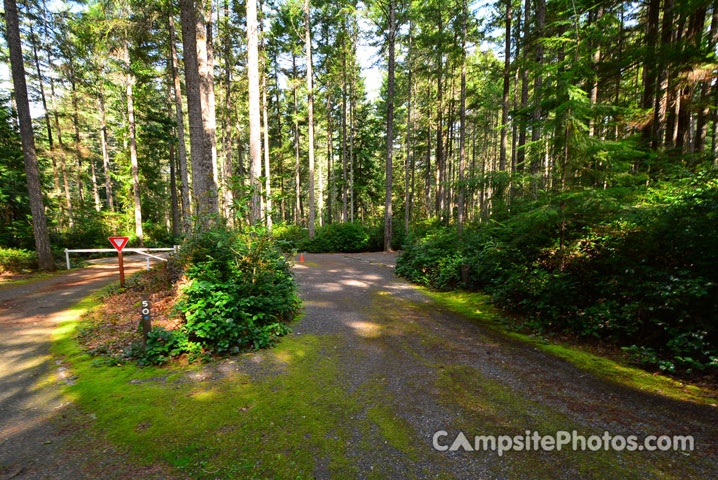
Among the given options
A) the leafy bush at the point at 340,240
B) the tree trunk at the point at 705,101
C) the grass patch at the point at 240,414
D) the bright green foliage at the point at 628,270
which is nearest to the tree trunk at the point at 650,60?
the tree trunk at the point at 705,101

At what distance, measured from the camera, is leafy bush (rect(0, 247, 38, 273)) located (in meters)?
12.4

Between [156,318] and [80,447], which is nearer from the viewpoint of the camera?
[80,447]

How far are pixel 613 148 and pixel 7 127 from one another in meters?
29.2

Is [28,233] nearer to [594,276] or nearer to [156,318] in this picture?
[156,318]

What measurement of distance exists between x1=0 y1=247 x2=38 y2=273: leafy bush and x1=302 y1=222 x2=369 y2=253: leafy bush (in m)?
14.4

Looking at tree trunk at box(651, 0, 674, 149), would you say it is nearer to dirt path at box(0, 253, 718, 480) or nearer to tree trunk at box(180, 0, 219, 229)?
dirt path at box(0, 253, 718, 480)

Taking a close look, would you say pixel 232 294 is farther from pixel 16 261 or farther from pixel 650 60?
pixel 16 261

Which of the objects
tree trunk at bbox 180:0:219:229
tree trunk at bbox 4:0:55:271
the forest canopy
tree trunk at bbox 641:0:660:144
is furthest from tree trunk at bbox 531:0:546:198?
tree trunk at bbox 4:0:55:271

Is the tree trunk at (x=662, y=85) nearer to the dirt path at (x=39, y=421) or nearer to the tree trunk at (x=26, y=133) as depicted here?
the dirt path at (x=39, y=421)

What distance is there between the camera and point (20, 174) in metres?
16.0

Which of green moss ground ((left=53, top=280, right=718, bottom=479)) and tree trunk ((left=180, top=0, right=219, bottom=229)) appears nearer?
green moss ground ((left=53, top=280, right=718, bottom=479))

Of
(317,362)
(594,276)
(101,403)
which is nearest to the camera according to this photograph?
(101,403)

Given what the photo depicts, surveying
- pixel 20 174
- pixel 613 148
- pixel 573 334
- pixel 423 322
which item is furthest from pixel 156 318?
pixel 20 174

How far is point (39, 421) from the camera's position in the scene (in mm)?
3393
